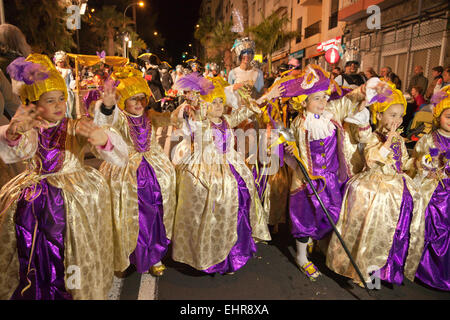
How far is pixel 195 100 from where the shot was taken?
303 centimetres

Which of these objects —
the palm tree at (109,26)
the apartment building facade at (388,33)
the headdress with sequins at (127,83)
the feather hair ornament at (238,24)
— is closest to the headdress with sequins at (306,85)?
the headdress with sequins at (127,83)

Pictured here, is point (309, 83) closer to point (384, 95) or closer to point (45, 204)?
point (384, 95)

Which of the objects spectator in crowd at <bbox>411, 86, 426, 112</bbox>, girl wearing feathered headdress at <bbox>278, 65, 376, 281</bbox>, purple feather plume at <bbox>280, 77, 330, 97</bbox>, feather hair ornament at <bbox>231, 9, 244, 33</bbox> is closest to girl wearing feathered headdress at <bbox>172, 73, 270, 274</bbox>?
girl wearing feathered headdress at <bbox>278, 65, 376, 281</bbox>

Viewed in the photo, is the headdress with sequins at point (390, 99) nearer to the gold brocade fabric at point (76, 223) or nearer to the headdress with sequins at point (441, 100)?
the headdress with sequins at point (441, 100)

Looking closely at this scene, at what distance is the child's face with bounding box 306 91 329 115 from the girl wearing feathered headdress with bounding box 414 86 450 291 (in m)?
0.99

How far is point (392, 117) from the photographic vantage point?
2.86 m

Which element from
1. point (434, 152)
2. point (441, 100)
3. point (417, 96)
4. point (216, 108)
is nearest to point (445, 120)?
point (441, 100)

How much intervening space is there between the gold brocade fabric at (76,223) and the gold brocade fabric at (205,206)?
79cm

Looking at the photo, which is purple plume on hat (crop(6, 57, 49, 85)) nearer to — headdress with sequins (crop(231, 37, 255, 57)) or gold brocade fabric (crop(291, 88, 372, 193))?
gold brocade fabric (crop(291, 88, 372, 193))

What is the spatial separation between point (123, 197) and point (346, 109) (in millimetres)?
2398

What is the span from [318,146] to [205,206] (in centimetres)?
126

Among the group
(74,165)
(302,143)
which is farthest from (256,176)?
(74,165)

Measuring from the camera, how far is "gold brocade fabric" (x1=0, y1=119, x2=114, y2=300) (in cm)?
210
